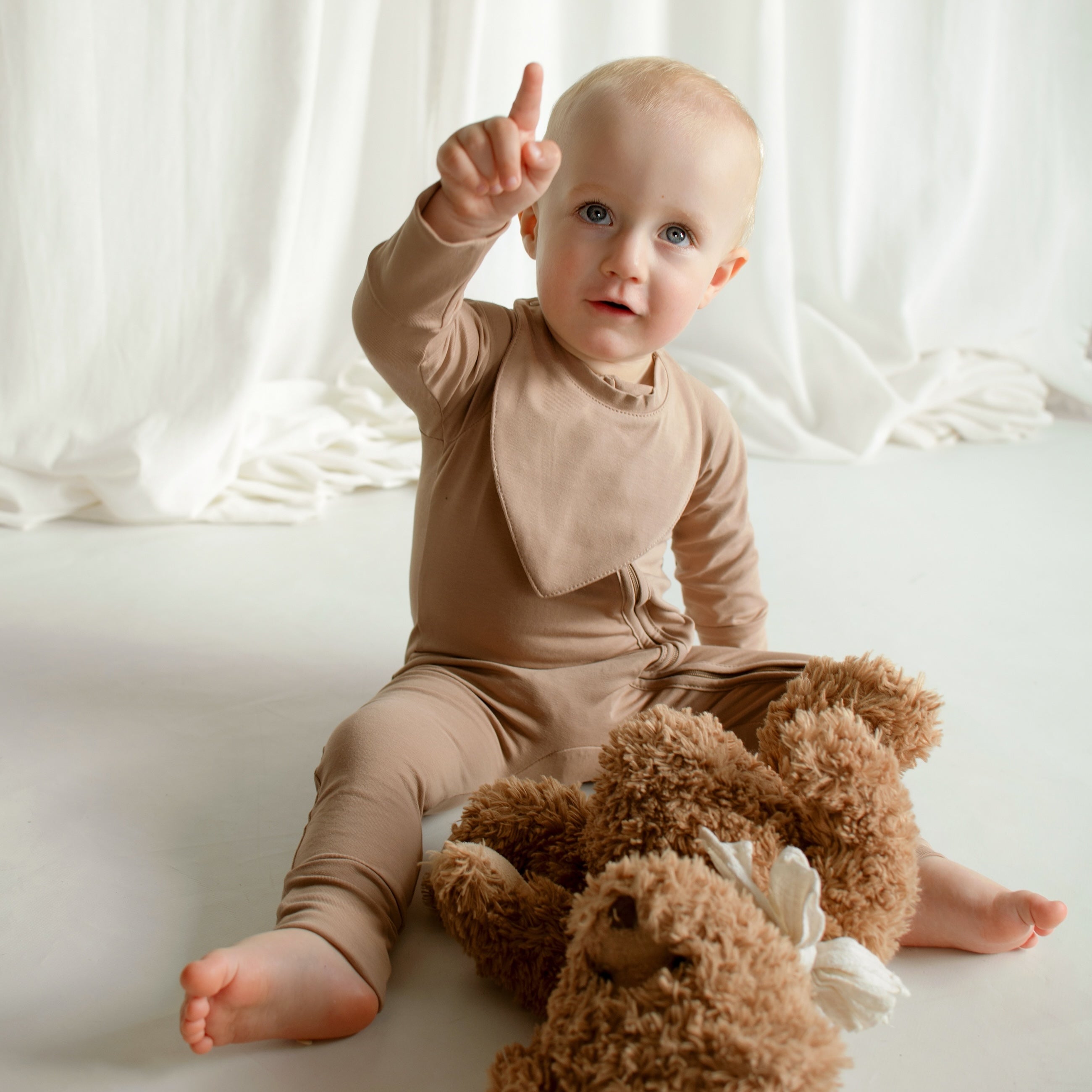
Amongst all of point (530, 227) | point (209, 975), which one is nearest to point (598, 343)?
point (530, 227)

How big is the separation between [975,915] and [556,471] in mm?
418

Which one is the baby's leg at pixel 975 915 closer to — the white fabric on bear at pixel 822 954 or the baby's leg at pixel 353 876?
the white fabric on bear at pixel 822 954

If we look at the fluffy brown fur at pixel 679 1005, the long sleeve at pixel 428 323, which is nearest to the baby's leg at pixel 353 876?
the fluffy brown fur at pixel 679 1005

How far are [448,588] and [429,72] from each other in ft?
3.30

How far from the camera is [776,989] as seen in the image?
0.51 meters

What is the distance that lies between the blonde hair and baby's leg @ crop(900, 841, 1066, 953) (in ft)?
1.71

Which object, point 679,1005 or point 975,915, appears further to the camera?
point 975,915

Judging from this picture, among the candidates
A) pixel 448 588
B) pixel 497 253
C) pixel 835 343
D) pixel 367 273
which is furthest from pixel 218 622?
pixel 835 343

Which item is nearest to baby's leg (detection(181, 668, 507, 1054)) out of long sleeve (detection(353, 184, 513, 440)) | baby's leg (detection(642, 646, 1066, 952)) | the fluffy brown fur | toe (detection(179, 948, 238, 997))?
toe (detection(179, 948, 238, 997))

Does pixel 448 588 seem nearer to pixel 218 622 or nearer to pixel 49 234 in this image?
pixel 218 622

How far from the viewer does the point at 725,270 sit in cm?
93

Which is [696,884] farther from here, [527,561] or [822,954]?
[527,561]

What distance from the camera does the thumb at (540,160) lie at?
67 cm

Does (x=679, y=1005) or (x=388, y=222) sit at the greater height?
(x=388, y=222)
